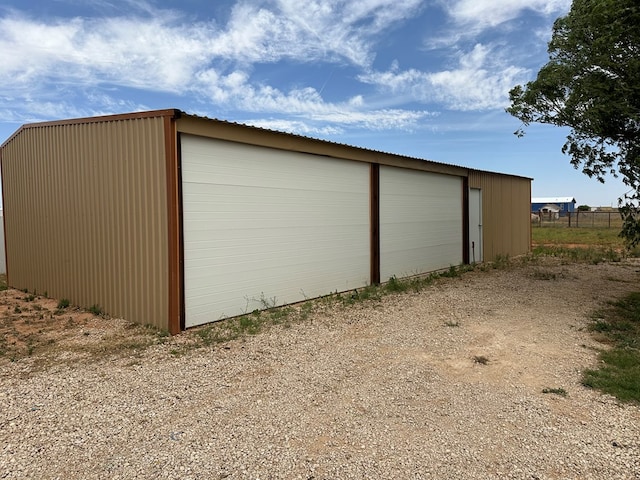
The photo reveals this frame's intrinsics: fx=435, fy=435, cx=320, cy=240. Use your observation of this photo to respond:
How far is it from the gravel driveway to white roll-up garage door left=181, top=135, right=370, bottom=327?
123 centimetres

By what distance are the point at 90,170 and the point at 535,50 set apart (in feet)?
29.5

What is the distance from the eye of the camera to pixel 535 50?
9172 millimetres

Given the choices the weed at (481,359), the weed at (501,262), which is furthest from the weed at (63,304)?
the weed at (501,262)

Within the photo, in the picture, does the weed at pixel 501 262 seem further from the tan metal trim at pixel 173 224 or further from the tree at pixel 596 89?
the tan metal trim at pixel 173 224

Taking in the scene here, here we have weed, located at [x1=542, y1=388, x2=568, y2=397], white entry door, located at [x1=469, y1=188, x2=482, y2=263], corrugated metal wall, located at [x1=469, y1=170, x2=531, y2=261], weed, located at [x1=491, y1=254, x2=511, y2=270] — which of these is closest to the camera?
weed, located at [x1=542, y1=388, x2=568, y2=397]

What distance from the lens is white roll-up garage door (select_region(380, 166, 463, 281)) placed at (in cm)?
1015

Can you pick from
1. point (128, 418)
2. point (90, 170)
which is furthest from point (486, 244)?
point (128, 418)

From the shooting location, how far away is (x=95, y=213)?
22.8 ft

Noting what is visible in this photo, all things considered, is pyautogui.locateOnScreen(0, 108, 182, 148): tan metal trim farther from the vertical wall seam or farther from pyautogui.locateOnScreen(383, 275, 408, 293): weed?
pyautogui.locateOnScreen(383, 275, 408, 293): weed

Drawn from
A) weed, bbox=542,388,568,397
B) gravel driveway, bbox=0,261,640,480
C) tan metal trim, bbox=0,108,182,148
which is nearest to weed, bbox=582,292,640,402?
gravel driveway, bbox=0,261,640,480

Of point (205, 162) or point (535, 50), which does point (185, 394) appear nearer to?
point (205, 162)

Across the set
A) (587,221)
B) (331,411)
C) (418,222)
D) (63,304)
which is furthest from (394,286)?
(587,221)

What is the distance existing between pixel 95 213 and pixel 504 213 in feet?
42.7

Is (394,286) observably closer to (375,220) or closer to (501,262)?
(375,220)
